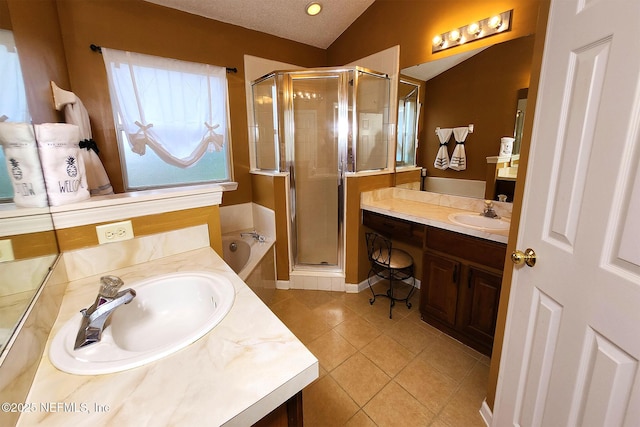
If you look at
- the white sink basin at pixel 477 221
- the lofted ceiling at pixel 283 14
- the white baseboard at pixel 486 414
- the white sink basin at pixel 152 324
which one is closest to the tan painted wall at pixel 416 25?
the lofted ceiling at pixel 283 14

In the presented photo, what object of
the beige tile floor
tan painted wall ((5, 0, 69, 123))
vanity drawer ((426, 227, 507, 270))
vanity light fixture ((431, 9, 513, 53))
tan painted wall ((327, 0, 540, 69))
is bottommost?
the beige tile floor

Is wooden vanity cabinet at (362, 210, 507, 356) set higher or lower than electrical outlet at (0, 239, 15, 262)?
lower

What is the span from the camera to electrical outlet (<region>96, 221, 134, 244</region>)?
1082mm

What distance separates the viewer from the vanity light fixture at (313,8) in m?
2.37

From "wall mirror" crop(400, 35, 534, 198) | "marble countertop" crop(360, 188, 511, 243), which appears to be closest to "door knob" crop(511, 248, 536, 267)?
"marble countertop" crop(360, 188, 511, 243)

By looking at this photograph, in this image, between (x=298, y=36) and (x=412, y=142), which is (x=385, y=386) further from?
(x=298, y=36)

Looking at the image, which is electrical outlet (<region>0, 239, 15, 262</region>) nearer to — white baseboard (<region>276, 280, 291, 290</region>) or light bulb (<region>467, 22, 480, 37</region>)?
white baseboard (<region>276, 280, 291, 290</region>)

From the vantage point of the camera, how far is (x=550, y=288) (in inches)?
35.4

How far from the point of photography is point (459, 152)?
2.17 m

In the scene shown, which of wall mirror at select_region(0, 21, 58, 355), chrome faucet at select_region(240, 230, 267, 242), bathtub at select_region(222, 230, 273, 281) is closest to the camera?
wall mirror at select_region(0, 21, 58, 355)

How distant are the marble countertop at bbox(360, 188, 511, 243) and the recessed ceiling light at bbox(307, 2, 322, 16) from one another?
5.76 ft

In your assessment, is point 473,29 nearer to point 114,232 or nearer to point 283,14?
point 283,14

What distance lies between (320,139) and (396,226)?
1140mm

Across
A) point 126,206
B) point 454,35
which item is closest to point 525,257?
point 126,206
